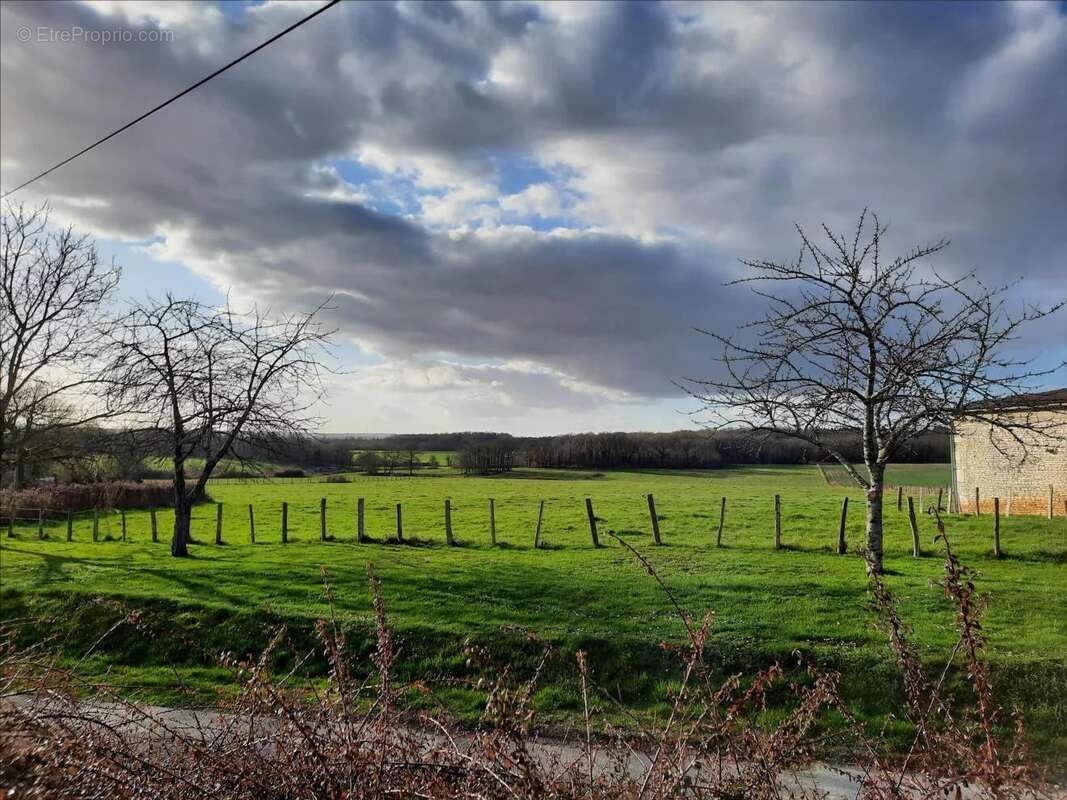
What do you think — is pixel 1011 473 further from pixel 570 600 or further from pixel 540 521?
pixel 570 600

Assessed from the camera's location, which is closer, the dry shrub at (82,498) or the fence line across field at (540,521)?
the fence line across field at (540,521)

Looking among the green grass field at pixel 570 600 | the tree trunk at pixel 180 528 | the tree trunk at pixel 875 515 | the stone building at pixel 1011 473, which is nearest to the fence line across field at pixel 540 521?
the stone building at pixel 1011 473

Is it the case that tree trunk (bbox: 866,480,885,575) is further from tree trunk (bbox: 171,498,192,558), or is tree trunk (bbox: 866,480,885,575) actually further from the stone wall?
tree trunk (bbox: 171,498,192,558)

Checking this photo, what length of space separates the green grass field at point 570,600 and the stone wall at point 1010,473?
4248 mm

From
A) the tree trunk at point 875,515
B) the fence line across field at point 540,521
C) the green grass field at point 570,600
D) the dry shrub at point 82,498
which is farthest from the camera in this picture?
the dry shrub at point 82,498

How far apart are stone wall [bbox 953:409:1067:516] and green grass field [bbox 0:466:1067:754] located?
13.9 feet

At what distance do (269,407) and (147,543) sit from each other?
29.9 ft

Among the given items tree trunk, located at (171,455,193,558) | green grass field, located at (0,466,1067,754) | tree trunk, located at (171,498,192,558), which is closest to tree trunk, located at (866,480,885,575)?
green grass field, located at (0,466,1067,754)

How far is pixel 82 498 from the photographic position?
3453 centimetres

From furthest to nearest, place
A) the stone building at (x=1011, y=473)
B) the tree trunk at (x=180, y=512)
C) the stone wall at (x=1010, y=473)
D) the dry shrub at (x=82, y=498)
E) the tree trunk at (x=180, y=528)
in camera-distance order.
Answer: the dry shrub at (x=82, y=498), the stone wall at (x=1010, y=473), the stone building at (x=1011, y=473), the tree trunk at (x=180, y=528), the tree trunk at (x=180, y=512)

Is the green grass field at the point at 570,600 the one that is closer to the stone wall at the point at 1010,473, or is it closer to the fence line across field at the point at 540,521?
the fence line across field at the point at 540,521

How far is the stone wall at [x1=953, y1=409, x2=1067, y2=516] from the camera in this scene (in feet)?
78.0

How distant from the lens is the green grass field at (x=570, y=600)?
838 cm

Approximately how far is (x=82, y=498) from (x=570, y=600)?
31.7m
